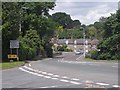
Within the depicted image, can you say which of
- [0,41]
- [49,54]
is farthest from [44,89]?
[49,54]

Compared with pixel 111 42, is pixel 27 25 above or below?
above

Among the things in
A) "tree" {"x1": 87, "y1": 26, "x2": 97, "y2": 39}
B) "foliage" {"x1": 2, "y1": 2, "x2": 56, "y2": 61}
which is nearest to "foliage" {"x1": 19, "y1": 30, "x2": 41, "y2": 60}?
"foliage" {"x1": 2, "y1": 2, "x2": 56, "y2": 61}

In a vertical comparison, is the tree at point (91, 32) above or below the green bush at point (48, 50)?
above

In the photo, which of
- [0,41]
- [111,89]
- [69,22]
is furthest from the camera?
[69,22]

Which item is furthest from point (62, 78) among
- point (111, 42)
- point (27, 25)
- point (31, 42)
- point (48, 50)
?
point (48, 50)

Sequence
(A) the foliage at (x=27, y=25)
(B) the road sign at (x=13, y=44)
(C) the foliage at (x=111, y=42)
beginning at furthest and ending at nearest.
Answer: (C) the foliage at (x=111, y=42) < (A) the foliage at (x=27, y=25) < (B) the road sign at (x=13, y=44)

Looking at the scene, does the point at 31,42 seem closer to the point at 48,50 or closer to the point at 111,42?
the point at 111,42

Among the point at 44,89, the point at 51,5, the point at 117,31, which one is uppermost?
the point at 51,5

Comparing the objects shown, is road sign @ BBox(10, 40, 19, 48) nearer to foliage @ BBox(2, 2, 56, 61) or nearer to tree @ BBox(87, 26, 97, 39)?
foliage @ BBox(2, 2, 56, 61)

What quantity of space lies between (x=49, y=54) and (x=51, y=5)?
13.2 metres

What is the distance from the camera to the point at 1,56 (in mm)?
50938

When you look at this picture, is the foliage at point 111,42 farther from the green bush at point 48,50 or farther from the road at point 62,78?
the road at point 62,78

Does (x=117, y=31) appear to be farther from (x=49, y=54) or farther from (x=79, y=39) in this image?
(x=79, y=39)

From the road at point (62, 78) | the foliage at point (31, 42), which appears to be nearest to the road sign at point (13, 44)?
the foliage at point (31, 42)
